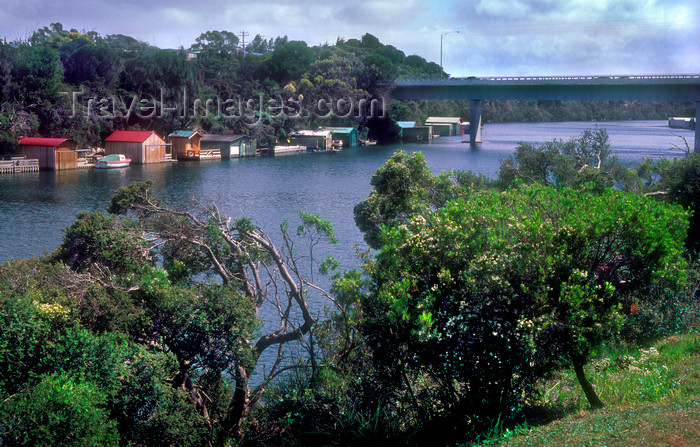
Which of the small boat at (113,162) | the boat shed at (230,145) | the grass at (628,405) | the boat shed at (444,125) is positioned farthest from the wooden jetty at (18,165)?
the boat shed at (444,125)

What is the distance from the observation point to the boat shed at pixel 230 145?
3105 inches

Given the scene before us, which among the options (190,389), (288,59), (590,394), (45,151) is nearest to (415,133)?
(288,59)

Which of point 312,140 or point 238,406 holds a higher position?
point 312,140

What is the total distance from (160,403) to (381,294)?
5.10m

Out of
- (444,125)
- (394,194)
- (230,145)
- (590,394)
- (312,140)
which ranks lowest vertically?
(590,394)

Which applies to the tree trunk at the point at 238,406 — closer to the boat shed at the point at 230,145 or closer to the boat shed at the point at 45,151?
the boat shed at the point at 45,151

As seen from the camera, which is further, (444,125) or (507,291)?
(444,125)

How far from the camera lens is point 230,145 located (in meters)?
79.0

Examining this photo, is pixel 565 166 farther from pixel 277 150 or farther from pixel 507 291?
pixel 277 150

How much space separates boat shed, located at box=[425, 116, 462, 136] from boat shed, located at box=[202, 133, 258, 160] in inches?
1969

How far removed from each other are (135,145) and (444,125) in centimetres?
6952

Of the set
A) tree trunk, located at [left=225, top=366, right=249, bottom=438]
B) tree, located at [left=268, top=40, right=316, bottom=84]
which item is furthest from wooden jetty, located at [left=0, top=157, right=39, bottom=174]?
tree trunk, located at [left=225, top=366, right=249, bottom=438]

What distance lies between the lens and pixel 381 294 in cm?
1191

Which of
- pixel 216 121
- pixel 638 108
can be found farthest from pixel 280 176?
pixel 638 108
